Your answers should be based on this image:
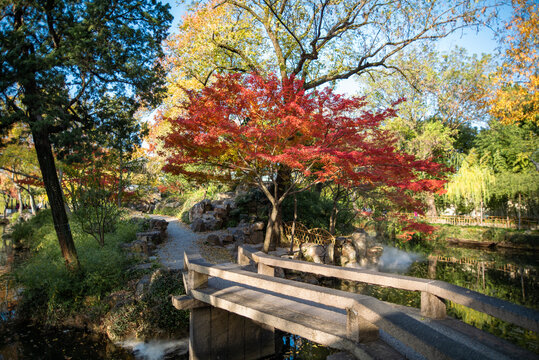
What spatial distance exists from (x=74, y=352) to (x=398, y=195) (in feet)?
36.5

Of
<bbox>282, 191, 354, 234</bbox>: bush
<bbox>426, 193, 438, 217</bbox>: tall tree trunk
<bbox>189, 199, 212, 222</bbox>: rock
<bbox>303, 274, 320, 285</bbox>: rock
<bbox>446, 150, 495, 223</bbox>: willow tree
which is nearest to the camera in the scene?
<bbox>303, 274, 320, 285</bbox>: rock

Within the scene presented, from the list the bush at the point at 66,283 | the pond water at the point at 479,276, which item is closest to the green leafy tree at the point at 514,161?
the pond water at the point at 479,276

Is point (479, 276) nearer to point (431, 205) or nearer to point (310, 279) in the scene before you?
point (310, 279)

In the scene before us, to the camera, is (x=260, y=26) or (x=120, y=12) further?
(x=260, y=26)

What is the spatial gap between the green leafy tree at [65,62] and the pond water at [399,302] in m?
1.76

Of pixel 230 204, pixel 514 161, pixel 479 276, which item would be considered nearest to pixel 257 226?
pixel 230 204

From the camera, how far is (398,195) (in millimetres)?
12570

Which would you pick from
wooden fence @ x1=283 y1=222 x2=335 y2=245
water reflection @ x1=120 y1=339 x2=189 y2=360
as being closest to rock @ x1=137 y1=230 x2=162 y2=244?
wooden fence @ x1=283 y1=222 x2=335 y2=245

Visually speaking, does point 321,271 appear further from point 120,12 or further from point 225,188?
point 225,188

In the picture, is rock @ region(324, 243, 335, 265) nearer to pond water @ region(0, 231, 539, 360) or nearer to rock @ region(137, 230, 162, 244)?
pond water @ region(0, 231, 539, 360)

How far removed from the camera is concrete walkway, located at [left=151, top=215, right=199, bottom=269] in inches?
371

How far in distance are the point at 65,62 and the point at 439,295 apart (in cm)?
783

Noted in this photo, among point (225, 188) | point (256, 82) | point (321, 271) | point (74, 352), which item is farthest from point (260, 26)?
point (74, 352)

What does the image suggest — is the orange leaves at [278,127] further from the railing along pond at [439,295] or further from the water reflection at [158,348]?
the water reflection at [158,348]
